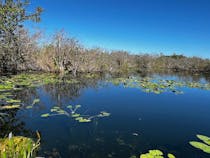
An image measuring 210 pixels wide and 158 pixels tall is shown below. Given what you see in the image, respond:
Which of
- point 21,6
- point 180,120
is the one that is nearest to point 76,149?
point 180,120

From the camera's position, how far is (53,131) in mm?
6238

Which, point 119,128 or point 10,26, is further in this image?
point 10,26

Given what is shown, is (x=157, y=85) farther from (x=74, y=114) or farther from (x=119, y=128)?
(x=119, y=128)

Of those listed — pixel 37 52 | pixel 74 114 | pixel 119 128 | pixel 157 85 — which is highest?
pixel 37 52

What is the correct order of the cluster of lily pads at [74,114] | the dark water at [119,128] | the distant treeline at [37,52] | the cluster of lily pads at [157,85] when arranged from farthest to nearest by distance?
the distant treeline at [37,52] < the cluster of lily pads at [157,85] < the cluster of lily pads at [74,114] < the dark water at [119,128]

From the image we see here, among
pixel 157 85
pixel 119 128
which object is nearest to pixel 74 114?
pixel 119 128

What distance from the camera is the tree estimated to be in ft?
54.7

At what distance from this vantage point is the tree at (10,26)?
16.7 metres

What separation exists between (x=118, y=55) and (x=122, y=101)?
2586 centimetres

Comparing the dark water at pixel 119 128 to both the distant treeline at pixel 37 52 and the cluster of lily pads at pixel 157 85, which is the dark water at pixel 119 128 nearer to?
the cluster of lily pads at pixel 157 85

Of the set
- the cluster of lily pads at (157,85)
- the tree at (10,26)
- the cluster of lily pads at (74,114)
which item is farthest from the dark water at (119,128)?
the tree at (10,26)

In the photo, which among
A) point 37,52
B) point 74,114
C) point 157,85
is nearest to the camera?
point 74,114

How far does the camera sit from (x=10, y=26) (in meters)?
17.5

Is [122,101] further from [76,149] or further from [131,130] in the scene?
[76,149]
